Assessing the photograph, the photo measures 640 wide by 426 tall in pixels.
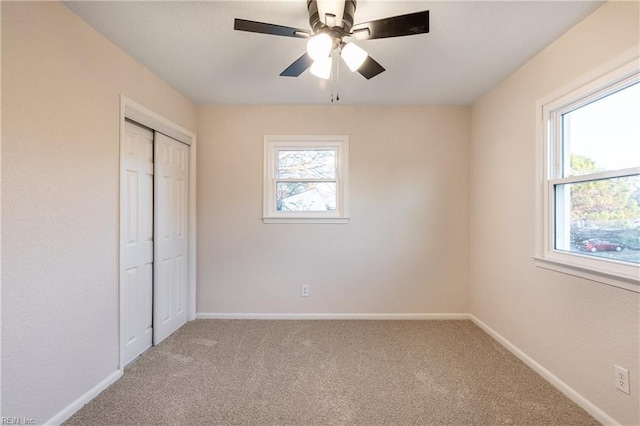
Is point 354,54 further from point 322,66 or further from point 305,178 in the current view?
point 305,178

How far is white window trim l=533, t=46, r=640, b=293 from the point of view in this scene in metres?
1.55

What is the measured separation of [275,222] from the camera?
327 centimetres

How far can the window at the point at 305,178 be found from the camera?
3.26 meters

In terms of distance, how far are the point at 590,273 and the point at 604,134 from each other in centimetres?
86

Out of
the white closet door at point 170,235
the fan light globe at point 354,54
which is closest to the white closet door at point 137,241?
the white closet door at point 170,235

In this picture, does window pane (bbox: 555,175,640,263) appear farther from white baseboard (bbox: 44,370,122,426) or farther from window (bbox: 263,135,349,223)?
white baseboard (bbox: 44,370,122,426)

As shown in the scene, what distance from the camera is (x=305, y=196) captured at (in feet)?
10.9

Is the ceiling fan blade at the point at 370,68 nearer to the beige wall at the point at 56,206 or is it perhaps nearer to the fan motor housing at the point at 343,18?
the fan motor housing at the point at 343,18

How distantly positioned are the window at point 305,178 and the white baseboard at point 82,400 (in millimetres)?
1855

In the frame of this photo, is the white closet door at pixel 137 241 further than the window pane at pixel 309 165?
No

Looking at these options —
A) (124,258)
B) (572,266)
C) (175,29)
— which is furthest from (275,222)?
(572,266)

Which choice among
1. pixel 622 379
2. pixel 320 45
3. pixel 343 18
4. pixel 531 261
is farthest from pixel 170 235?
pixel 622 379

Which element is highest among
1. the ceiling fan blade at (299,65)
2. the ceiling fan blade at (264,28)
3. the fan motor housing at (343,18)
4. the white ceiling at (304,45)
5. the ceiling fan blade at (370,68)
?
the white ceiling at (304,45)

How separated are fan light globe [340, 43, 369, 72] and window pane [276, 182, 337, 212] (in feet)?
5.57
